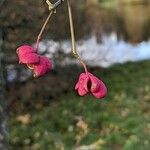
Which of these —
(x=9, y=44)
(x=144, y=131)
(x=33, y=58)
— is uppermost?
(x=33, y=58)

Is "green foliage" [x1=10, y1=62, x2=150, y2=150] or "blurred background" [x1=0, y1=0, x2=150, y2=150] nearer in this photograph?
"blurred background" [x1=0, y1=0, x2=150, y2=150]

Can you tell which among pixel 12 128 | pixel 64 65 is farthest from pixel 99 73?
pixel 12 128

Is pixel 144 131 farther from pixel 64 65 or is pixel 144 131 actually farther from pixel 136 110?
pixel 64 65

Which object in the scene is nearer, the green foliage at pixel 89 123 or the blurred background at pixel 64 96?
the blurred background at pixel 64 96

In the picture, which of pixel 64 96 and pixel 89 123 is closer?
pixel 89 123
